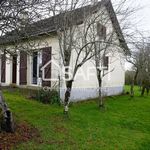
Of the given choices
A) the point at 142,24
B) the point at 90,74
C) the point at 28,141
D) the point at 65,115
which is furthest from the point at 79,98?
the point at 28,141

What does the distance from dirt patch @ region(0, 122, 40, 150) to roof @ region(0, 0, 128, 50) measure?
2.95 metres

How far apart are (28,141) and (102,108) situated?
6.84m

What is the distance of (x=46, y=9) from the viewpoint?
721 centimetres

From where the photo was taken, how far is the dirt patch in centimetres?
689

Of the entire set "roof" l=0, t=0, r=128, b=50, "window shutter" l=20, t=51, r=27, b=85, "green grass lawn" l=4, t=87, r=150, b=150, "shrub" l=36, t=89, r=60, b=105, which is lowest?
"green grass lawn" l=4, t=87, r=150, b=150

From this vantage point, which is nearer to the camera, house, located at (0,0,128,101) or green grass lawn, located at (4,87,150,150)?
green grass lawn, located at (4,87,150,150)

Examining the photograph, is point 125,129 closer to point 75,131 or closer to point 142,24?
point 75,131

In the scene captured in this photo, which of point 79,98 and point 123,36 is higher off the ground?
point 123,36

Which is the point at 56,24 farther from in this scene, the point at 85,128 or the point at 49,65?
the point at 49,65

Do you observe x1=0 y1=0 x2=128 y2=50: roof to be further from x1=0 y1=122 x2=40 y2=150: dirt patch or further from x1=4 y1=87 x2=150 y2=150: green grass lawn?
x1=4 y1=87 x2=150 y2=150: green grass lawn

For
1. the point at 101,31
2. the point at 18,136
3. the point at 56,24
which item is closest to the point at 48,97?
the point at 101,31

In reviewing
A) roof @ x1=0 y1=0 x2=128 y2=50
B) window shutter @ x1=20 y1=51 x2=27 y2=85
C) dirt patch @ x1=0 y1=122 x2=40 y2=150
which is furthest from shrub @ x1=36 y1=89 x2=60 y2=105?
dirt patch @ x1=0 y1=122 x2=40 y2=150

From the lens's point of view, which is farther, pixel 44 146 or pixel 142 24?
pixel 142 24

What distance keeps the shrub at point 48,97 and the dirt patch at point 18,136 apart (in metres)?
4.92
